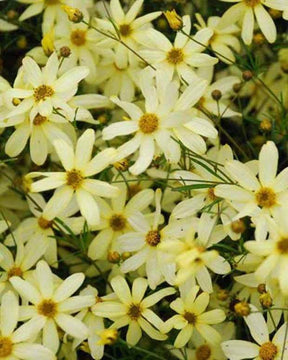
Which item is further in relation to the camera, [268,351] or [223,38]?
[223,38]

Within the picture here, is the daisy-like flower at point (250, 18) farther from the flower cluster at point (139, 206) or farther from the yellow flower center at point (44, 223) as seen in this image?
the yellow flower center at point (44, 223)

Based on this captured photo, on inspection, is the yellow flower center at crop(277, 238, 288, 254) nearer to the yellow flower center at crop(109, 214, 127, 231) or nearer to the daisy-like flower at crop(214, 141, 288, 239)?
the daisy-like flower at crop(214, 141, 288, 239)

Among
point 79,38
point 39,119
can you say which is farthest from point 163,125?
point 79,38

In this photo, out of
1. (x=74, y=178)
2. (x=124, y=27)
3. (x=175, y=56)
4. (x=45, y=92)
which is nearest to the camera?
(x=74, y=178)

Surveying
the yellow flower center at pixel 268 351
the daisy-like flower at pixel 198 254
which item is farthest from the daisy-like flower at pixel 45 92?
the yellow flower center at pixel 268 351

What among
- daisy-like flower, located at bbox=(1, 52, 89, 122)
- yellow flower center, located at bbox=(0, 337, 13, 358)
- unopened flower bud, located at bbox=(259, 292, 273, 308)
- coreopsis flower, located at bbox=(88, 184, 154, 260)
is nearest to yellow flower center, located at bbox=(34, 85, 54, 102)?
daisy-like flower, located at bbox=(1, 52, 89, 122)

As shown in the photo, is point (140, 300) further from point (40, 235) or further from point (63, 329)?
point (40, 235)

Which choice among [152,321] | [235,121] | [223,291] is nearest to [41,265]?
[152,321]

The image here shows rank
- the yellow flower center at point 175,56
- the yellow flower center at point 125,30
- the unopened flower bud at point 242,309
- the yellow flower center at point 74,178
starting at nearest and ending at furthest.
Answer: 1. the unopened flower bud at point 242,309
2. the yellow flower center at point 74,178
3. the yellow flower center at point 175,56
4. the yellow flower center at point 125,30

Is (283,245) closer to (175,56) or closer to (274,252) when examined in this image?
(274,252)
